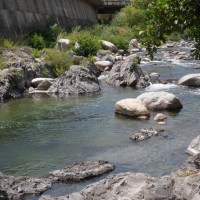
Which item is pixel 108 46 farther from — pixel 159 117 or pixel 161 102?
pixel 159 117

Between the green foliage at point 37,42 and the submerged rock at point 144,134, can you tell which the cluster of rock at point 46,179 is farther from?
the green foliage at point 37,42

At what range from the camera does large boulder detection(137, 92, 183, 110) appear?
14906mm

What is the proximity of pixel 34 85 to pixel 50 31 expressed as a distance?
40.5ft

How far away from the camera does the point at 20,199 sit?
25.5ft

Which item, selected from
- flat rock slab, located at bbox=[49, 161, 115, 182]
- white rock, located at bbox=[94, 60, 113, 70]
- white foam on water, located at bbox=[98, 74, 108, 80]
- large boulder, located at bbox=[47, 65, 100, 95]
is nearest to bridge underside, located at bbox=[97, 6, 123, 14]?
white rock, located at bbox=[94, 60, 113, 70]

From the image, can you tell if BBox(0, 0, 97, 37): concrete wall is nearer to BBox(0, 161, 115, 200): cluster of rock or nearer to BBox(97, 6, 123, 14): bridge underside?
BBox(97, 6, 123, 14): bridge underside

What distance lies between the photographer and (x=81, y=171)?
8.81 metres

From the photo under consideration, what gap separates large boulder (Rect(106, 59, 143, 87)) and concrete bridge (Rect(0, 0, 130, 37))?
9425 millimetres

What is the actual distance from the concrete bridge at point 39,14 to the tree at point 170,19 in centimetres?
2264

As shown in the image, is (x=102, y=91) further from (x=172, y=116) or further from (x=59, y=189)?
(x=59, y=189)

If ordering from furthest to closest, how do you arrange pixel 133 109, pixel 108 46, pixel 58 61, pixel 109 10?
pixel 109 10
pixel 108 46
pixel 58 61
pixel 133 109

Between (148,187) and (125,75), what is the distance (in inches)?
591

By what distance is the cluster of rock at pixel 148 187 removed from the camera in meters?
5.21

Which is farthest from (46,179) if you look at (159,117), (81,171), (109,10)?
(109,10)
